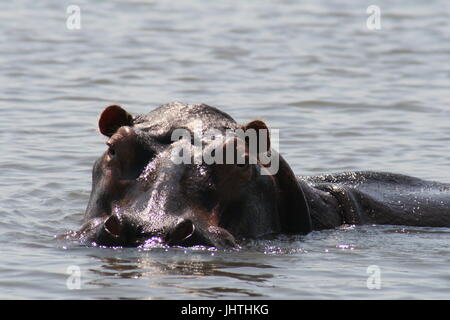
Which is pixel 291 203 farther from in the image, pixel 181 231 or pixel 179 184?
pixel 181 231

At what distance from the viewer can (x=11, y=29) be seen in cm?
2203

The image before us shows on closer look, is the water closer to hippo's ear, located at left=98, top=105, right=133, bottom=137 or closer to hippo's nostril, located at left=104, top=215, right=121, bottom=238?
hippo's nostril, located at left=104, top=215, right=121, bottom=238

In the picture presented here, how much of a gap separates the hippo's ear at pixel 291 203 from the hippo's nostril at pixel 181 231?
4.20ft

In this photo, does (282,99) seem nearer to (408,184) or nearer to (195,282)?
(408,184)

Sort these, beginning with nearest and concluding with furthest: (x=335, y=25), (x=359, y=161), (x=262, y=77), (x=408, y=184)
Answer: (x=408, y=184)
(x=359, y=161)
(x=262, y=77)
(x=335, y=25)

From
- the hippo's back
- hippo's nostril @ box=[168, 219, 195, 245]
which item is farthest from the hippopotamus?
the hippo's back

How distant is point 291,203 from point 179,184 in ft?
3.90

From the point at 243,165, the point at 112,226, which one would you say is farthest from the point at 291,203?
the point at 112,226

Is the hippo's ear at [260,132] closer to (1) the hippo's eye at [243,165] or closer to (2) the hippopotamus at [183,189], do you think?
Result: (2) the hippopotamus at [183,189]

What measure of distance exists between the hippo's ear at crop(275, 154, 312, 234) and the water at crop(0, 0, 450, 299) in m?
0.14

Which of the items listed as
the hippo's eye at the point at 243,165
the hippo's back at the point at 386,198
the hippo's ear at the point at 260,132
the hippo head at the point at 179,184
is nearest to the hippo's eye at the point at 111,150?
the hippo head at the point at 179,184
